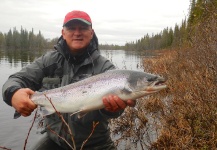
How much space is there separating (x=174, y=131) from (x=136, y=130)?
1317 mm

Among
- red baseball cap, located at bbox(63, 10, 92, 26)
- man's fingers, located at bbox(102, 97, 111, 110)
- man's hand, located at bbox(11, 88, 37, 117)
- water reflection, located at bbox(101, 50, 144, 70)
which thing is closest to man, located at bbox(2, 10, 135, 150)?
red baseball cap, located at bbox(63, 10, 92, 26)

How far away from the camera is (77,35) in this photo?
11.9 ft

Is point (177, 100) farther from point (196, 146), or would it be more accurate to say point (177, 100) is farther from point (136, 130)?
point (196, 146)

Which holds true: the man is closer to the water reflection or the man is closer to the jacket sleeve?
the jacket sleeve

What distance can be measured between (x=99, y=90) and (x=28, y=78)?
3.65 ft

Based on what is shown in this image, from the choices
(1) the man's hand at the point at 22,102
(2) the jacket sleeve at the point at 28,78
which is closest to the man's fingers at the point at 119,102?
(1) the man's hand at the point at 22,102

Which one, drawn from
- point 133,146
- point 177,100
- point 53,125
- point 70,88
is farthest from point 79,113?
point 177,100

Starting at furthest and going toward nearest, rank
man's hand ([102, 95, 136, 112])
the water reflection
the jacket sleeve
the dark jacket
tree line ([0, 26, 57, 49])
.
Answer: tree line ([0, 26, 57, 49]) < the water reflection < the dark jacket < the jacket sleeve < man's hand ([102, 95, 136, 112])

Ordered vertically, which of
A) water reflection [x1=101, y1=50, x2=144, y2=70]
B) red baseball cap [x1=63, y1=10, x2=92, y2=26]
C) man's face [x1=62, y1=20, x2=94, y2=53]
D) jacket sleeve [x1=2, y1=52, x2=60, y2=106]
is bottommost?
water reflection [x1=101, y1=50, x2=144, y2=70]

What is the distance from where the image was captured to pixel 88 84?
3072mm

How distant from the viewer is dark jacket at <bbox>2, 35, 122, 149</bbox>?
10.9 ft

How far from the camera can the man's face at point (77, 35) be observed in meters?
3.62

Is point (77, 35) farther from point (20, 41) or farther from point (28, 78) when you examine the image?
point (20, 41)

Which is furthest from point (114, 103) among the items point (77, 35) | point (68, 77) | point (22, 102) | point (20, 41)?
point (20, 41)
